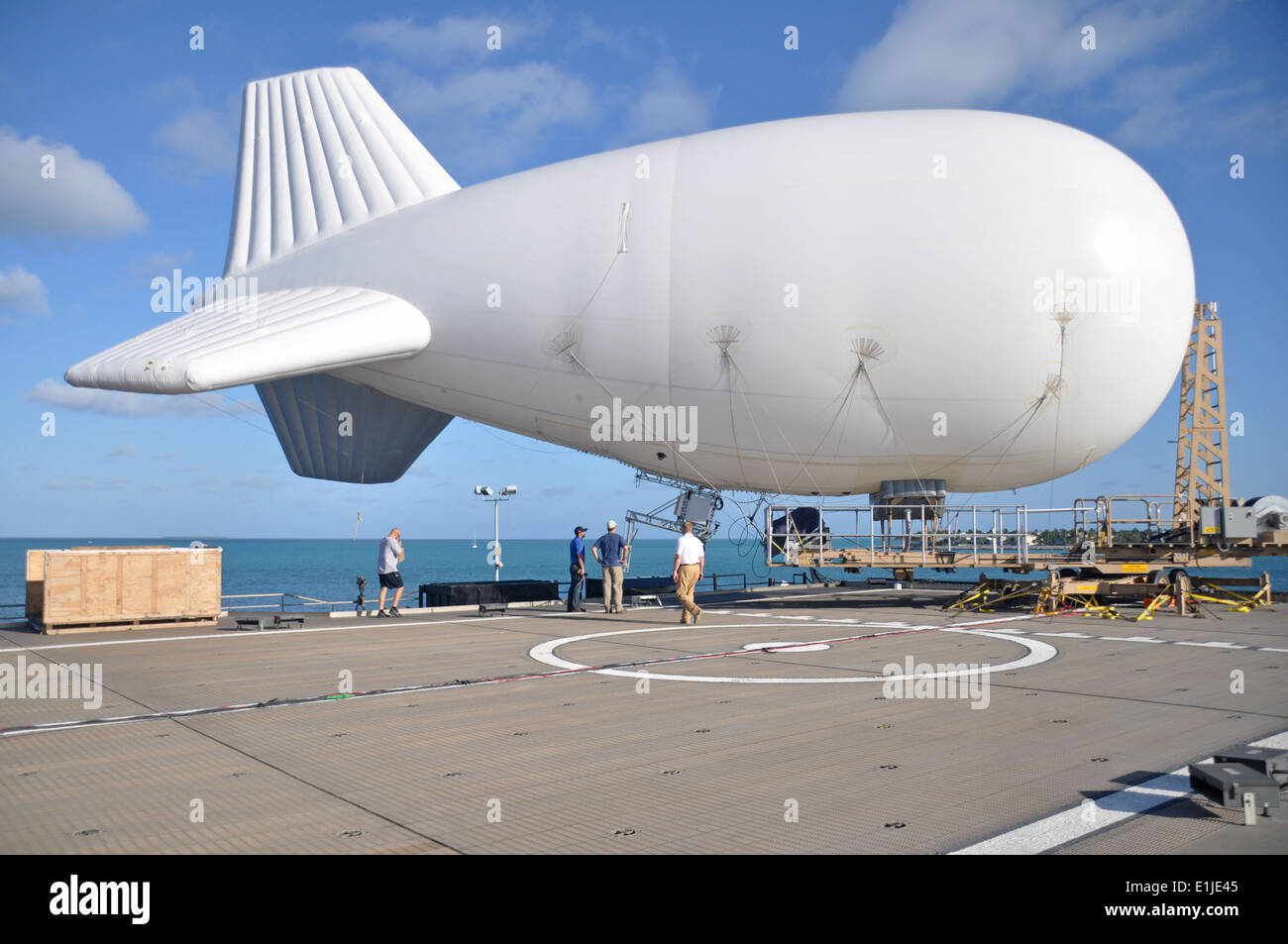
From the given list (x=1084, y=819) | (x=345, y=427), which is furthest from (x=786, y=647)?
(x=345, y=427)

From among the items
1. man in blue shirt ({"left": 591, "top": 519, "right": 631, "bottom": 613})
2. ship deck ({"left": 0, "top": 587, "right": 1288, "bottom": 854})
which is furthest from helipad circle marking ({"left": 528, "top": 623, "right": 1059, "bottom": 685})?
man in blue shirt ({"left": 591, "top": 519, "right": 631, "bottom": 613})

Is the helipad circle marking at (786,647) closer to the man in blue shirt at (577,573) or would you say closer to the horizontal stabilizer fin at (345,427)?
the man in blue shirt at (577,573)

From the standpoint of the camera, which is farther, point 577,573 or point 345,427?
point 345,427

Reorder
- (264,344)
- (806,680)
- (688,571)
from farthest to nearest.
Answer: (264,344), (688,571), (806,680)

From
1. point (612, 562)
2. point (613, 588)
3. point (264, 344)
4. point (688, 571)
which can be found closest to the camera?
point (688, 571)

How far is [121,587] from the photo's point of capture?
16.3 meters

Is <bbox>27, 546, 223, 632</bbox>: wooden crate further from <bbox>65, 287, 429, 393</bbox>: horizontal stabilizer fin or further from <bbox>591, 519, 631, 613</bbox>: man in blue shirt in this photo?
<bbox>591, 519, 631, 613</bbox>: man in blue shirt

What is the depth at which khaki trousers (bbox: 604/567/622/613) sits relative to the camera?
19.5 metres

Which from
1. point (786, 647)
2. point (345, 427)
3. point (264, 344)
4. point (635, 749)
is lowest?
point (786, 647)

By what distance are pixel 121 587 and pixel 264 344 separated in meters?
5.73

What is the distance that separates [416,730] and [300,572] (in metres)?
132

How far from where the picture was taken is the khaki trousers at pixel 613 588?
19.5 meters

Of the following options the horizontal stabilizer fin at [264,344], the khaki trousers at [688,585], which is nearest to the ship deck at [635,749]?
the khaki trousers at [688,585]

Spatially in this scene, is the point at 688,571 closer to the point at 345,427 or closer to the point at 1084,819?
the point at 1084,819
